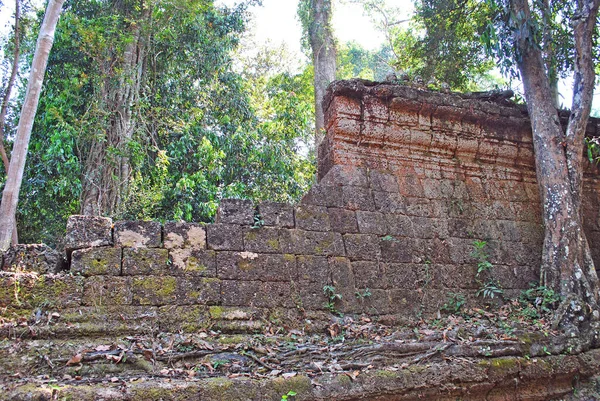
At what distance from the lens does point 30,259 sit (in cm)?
354

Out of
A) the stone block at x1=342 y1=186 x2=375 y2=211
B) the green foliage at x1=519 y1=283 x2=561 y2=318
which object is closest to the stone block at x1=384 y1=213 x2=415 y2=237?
the stone block at x1=342 y1=186 x2=375 y2=211

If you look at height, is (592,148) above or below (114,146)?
below

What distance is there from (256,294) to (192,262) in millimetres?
559

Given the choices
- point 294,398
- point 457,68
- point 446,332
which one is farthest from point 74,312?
point 457,68

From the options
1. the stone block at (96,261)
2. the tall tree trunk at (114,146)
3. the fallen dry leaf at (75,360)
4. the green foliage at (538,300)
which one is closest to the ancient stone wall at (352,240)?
the stone block at (96,261)

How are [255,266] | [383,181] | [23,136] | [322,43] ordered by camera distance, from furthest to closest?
[322,43], [23,136], [383,181], [255,266]

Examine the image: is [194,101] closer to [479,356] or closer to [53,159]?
[53,159]

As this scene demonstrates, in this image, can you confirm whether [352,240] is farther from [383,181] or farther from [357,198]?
[383,181]

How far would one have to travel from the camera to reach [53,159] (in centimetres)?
888

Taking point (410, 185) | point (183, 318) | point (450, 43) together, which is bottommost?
point (183, 318)

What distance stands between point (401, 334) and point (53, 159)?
7412mm

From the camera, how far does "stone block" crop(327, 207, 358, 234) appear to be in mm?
4477

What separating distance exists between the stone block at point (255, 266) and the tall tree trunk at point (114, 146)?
5515mm

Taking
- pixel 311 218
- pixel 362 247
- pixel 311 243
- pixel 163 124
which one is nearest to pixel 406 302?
pixel 362 247
